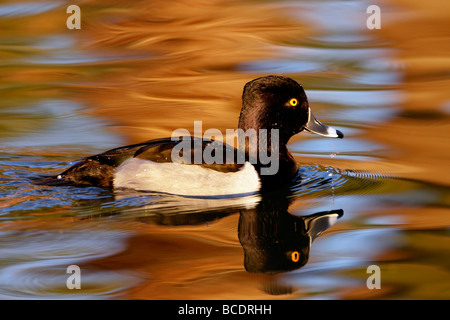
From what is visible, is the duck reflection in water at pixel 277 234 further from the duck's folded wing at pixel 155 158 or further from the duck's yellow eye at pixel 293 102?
the duck's yellow eye at pixel 293 102

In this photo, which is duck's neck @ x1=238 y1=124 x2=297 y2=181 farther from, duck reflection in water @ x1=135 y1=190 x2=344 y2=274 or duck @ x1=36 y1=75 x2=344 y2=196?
duck reflection in water @ x1=135 y1=190 x2=344 y2=274

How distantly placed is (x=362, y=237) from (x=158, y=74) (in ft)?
19.1

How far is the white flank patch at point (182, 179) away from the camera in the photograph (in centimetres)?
669

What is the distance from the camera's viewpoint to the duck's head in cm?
709

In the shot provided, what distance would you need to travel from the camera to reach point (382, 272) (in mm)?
5324

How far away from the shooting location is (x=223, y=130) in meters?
8.82

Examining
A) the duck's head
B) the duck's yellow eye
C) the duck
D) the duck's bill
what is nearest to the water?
the duck

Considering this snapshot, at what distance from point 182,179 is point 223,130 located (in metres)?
2.18

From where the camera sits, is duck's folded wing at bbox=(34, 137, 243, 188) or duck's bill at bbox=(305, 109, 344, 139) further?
duck's bill at bbox=(305, 109, 344, 139)

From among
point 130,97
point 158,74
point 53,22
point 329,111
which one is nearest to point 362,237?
point 329,111

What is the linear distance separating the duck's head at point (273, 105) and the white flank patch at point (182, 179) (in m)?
0.54

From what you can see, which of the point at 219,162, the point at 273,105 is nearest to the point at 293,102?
the point at 273,105

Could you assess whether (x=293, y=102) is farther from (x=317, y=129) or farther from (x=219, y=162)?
(x=219, y=162)

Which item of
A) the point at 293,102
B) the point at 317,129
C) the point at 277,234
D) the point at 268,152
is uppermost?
the point at 293,102
